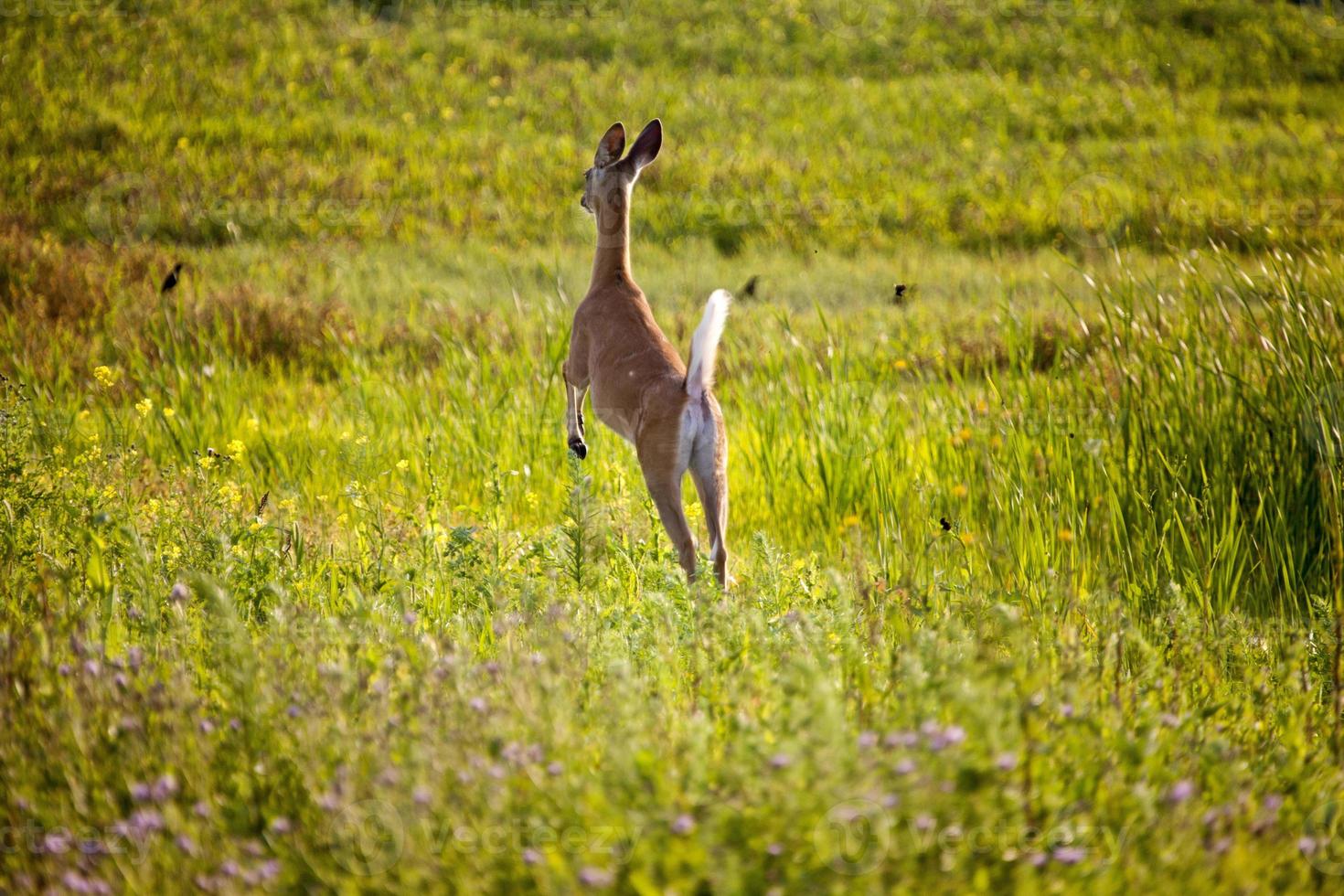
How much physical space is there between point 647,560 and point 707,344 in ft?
→ 3.20

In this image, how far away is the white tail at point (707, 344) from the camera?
379 cm

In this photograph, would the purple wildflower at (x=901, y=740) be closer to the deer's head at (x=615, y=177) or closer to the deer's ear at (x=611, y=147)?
the deer's head at (x=615, y=177)

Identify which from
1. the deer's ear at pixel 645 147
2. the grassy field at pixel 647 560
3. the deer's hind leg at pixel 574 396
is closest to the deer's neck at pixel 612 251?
the deer's ear at pixel 645 147

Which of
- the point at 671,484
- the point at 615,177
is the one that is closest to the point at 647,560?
the point at 671,484

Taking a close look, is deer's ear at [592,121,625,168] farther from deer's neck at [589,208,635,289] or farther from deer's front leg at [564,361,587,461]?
deer's front leg at [564,361,587,461]

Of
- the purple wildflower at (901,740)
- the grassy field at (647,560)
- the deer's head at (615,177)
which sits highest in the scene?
the deer's head at (615,177)

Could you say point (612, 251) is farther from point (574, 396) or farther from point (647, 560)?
point (647, 560)

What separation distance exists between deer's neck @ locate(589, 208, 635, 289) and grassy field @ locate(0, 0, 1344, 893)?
0.88 meters

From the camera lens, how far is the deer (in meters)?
4.09

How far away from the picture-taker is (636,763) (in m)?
2.22

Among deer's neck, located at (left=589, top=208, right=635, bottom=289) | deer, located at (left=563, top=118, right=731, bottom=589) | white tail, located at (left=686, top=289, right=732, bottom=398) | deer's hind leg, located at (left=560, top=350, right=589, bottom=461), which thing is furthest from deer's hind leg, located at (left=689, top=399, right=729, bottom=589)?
deer's neck, located at (left=589, top=208, right=635, bottom=289)

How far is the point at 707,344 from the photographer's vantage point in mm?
3891

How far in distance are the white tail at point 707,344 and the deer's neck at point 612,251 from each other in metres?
0.93

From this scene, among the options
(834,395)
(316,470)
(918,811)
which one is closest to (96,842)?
(918,811)
